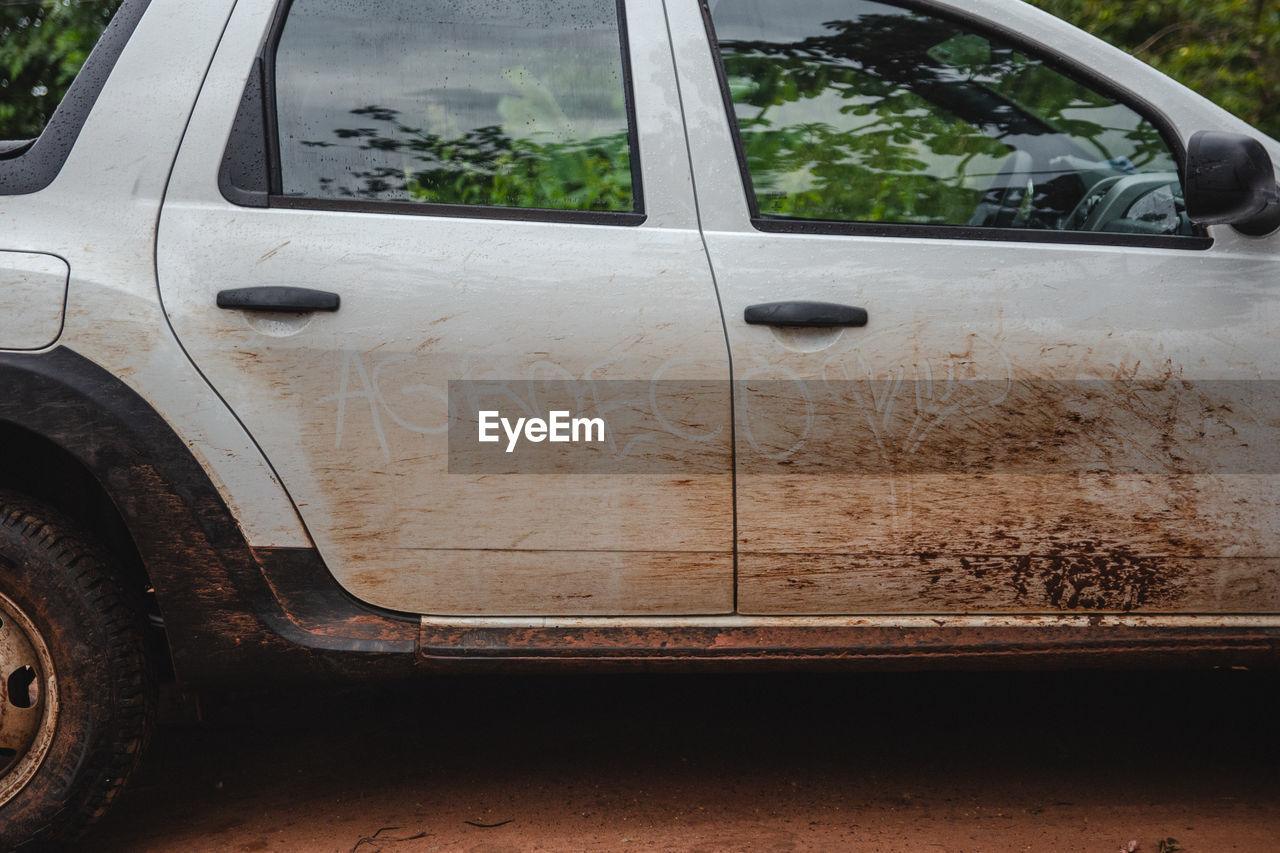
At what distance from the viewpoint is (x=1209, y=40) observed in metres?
6.38

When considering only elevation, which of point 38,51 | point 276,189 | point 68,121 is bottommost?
point 38,51

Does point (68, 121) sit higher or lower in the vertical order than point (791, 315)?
higher

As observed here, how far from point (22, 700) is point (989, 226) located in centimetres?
218

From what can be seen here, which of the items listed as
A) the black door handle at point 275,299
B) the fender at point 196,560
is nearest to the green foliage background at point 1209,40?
the black door handle at point 275,299

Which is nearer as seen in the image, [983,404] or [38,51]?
[983,404]

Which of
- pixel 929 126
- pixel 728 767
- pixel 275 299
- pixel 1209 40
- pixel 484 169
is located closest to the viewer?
pixel 275 299

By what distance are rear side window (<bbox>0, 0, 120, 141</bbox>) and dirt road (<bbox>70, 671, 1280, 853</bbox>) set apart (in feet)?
14.9

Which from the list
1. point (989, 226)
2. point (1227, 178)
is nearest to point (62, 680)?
point (989, 226)

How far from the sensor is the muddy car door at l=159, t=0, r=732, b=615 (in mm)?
1995

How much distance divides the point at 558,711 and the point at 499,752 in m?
0.33

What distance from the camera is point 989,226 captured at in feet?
7.27

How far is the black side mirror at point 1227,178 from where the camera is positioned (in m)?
1.99

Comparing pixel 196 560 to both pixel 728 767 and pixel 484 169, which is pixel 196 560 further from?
pixel 728 767

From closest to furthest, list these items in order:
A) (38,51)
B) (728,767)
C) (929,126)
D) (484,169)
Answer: (484,169) < (929,126) < (728,767) < (38,51)
